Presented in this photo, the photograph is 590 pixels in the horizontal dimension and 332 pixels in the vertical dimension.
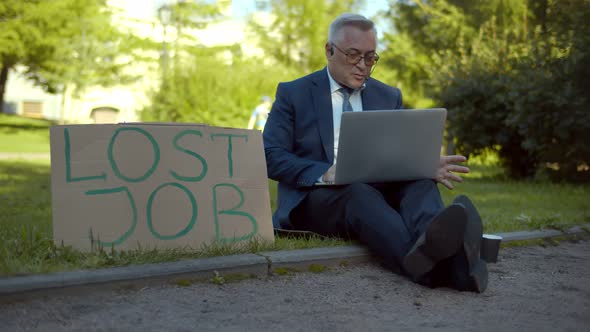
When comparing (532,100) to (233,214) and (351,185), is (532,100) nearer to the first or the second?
(351,185)

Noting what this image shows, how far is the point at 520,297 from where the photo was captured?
9.75 ft

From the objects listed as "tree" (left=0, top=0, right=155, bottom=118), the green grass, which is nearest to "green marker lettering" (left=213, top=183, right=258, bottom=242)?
the green grass

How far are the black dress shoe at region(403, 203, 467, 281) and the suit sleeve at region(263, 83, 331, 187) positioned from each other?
0.89m

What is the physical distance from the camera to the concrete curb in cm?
263

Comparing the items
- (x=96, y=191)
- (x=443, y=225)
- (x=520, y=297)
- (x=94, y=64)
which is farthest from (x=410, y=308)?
(x=94, y=64)

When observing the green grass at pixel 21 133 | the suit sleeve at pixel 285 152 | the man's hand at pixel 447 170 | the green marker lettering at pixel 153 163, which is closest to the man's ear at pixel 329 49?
the suit sleeve at pixel 285 152

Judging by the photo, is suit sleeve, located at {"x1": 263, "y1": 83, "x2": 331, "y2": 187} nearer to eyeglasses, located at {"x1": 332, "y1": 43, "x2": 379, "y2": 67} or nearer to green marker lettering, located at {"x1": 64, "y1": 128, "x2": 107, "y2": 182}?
eyeglasses, located at {"x1": 332, "y1": 43, "x2": 379, "y2": 67}

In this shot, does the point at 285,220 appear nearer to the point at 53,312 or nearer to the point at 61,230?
the point at 61,230

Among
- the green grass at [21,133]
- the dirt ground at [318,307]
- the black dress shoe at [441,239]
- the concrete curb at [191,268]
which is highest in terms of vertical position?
the black dress shoe at [441,239]

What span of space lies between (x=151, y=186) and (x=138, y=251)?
33 centimetres

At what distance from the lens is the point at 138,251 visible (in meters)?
3.14

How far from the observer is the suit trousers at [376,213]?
3158 mm

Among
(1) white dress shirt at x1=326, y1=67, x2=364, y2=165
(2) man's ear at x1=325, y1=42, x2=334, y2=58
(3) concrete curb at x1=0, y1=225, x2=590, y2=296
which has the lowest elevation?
(3) concrete curb at x1=0, y1=225, x2=590, y2=296

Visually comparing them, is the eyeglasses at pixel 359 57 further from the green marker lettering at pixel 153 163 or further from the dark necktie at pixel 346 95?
the green marker lettering at pixel 153 163
